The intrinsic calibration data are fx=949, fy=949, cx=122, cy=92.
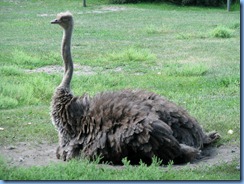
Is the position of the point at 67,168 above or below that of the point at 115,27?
below

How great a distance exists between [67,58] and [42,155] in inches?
36.0

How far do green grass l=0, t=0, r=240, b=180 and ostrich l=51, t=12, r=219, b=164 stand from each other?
27 cm

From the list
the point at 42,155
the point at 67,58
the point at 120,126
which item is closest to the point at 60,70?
the point at 67,58

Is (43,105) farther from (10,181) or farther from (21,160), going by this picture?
(10,181)

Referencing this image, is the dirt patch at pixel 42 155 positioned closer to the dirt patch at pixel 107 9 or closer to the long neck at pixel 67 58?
the long neck at pixel 67 58

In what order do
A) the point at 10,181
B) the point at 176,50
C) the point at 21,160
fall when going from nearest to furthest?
the point at 10,181 < the point at 21,160 < the point at 176,50

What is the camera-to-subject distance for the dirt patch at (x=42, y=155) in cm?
805

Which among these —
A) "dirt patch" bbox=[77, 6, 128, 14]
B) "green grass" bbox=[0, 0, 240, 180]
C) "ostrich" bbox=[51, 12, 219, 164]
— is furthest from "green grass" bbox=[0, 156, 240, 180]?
"dirt patch" bbox=[77, 6, 128, 14]

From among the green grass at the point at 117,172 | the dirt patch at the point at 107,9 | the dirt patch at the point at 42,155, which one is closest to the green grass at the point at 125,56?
the dirt patch at the point at 107,9

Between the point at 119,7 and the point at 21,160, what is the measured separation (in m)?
1.79

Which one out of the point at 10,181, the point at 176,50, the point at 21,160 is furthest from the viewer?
the point at 176,50

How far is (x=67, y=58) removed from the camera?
862cm

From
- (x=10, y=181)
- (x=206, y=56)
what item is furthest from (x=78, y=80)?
(x=10, y=181)

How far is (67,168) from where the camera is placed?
764cm
